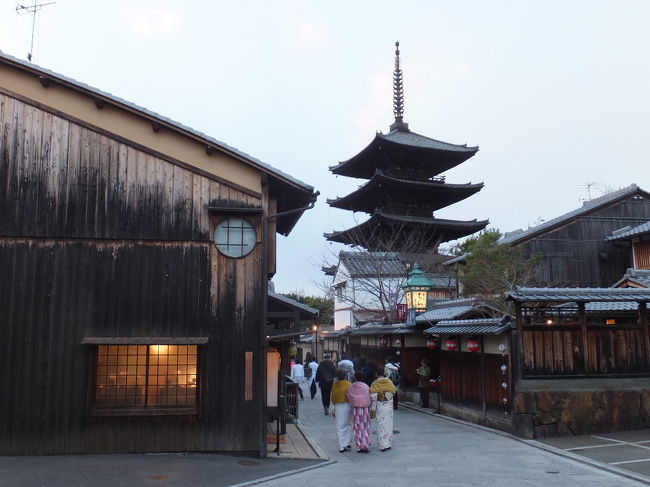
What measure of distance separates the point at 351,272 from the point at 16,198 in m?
31.4

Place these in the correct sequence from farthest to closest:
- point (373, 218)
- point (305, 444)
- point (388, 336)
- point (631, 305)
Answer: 1. point (373, 218)
2. point (388, 336)
3. point (631, 305)
4. point (305, 444)

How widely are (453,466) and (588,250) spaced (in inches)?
1044

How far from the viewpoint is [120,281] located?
454 inches

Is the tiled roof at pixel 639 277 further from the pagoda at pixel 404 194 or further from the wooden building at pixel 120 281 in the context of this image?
the pagoda at pixel 404 194

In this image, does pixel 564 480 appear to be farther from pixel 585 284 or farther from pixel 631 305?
pixel 585 284

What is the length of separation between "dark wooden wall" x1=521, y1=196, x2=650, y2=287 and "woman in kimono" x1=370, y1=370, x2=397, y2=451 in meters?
22.1

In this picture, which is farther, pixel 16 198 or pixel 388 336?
pixel 388 336

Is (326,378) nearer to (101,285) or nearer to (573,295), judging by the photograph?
(573,295)

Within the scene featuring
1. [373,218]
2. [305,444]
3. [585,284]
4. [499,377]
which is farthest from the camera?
[373,218]

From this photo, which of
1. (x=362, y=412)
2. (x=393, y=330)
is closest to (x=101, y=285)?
(x=362, y=412)

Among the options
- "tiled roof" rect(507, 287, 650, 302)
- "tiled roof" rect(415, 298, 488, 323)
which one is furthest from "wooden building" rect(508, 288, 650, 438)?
"tiled roof" rect(415, 298, 488, 323)

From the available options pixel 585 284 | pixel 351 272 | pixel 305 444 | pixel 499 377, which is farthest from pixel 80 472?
pixel 351 272

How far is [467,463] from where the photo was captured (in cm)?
1066

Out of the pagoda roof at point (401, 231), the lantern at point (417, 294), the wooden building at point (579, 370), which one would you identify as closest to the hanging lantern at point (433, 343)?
the lantern at point (417, 294)
